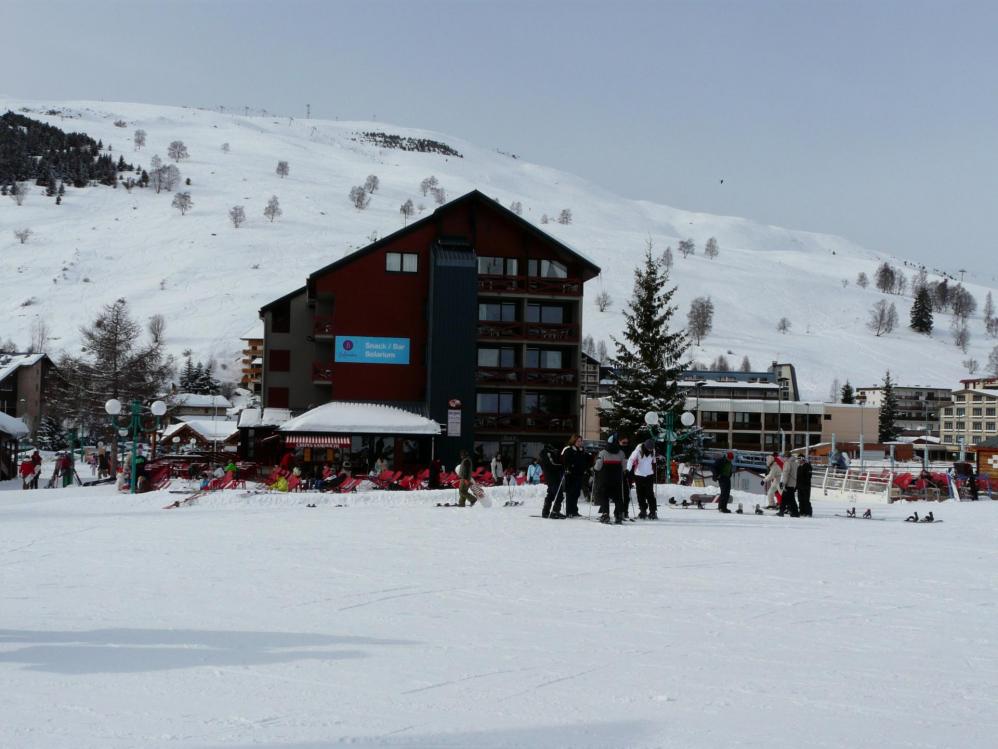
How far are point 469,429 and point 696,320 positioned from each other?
5473 inches

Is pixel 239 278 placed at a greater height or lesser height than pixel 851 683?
greater

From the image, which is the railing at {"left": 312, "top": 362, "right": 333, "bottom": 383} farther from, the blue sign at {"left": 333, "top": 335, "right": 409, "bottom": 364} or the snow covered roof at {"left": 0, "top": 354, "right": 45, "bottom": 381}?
the snow covered roof at {"left": 0, "top": 354, "right": 45, "bottom": 381}

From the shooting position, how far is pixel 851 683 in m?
6.70

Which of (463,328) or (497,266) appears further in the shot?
(497,266)

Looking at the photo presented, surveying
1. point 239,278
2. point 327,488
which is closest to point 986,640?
point 327,488

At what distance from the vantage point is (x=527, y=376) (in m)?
42.7

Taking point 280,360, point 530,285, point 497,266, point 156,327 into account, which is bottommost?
point 280,360

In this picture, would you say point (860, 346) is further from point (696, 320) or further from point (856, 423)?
point (856, 423)

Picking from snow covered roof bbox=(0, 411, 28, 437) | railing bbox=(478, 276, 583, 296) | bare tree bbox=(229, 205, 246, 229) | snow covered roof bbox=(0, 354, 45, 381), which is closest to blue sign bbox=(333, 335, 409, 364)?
railing bbox=(478, 276, 583, 296)

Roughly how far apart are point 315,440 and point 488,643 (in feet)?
101

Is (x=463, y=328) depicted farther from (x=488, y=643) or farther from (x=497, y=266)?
(x=488, y=643)

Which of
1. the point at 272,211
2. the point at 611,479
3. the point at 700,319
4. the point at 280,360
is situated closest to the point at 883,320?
the point at 700,319

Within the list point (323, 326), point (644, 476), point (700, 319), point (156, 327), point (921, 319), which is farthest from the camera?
point (921, 319)

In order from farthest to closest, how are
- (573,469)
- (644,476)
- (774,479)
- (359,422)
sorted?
(359,422)
(774,479)
(644,476)
(573,469)
